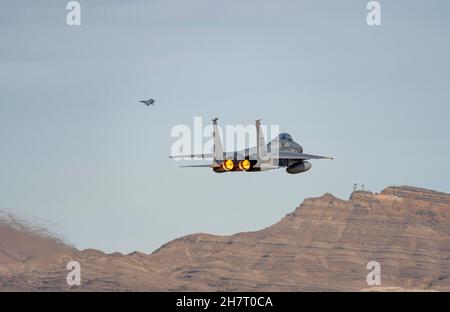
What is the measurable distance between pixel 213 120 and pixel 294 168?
1754 centimetres

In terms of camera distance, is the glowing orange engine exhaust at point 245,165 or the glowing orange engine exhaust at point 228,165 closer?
the glowing orange engine exhaust at point 228,165

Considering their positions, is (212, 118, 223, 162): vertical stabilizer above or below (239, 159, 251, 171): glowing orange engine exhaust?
above

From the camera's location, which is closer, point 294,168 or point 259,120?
point 259,120

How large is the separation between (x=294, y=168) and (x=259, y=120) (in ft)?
67.3

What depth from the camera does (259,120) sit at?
596 feet

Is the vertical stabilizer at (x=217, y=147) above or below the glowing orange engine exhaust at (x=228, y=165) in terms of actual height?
above

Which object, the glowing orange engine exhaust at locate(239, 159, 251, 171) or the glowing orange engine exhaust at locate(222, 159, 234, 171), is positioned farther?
the glowing orange engine exhaust at locate(239, 159, 251, 171)

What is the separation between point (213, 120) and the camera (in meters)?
192

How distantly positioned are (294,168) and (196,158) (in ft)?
59.5

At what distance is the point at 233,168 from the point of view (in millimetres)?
191250

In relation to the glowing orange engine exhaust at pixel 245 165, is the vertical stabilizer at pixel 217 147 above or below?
above

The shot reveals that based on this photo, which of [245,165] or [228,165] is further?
[245,165]

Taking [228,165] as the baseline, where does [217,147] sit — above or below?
above

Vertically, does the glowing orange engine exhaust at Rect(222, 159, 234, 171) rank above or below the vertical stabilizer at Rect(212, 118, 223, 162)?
below
